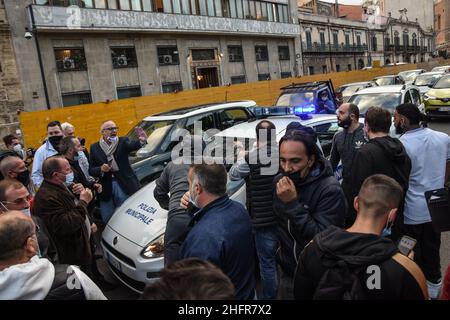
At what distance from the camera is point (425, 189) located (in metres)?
3.17

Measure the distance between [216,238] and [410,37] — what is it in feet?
234

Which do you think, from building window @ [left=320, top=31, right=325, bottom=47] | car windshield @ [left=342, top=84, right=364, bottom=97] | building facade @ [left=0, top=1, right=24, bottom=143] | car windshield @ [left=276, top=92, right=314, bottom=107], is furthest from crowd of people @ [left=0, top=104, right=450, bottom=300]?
building window @ [left=320, top=31, right=325, bottom=47]

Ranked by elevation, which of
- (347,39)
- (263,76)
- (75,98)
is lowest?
(75,98)

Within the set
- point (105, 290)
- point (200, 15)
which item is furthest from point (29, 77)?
point (105, 290)

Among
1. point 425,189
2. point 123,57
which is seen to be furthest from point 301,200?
point 123,57

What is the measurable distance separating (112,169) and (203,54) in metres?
23.7

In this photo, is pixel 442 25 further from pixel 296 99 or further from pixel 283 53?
pixel 296 99

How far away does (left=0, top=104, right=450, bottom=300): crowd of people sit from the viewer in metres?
1.49

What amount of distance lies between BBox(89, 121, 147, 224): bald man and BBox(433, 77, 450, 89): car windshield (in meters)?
12.5

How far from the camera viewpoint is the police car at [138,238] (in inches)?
137

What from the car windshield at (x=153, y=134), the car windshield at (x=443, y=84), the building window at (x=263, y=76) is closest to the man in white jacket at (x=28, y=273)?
the car windshield at (x=153, y=134)

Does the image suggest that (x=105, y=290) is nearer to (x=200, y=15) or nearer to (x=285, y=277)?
(x=285, y=277)

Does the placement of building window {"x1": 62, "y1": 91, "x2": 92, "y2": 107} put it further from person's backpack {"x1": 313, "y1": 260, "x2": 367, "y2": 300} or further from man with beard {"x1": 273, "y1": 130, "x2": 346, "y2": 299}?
person's backpack {"x1": 313, "y1": 260, "x2": 367, "y2": 300}

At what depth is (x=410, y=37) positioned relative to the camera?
60.9 m
